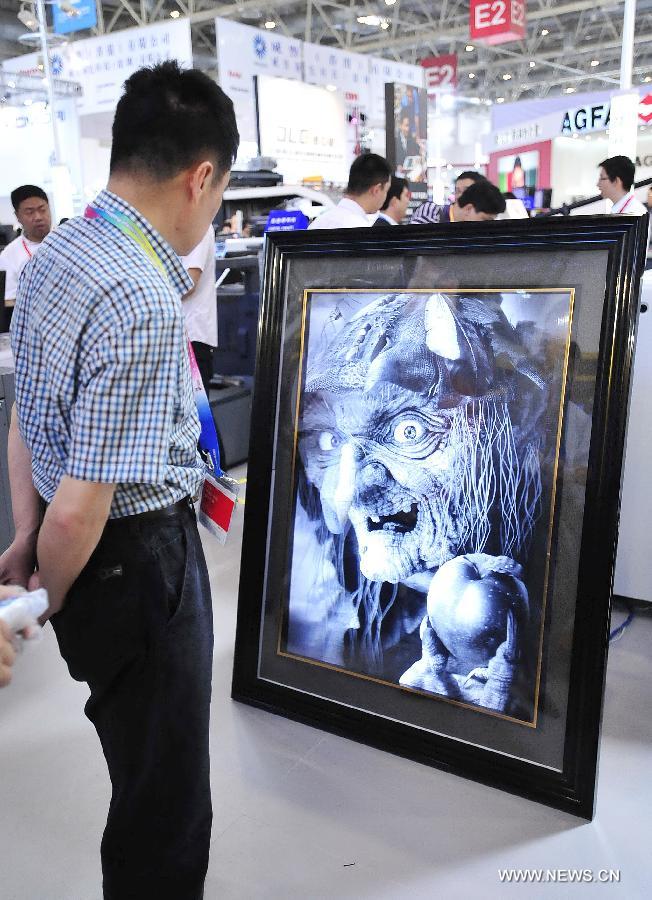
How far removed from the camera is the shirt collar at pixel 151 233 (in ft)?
3.77

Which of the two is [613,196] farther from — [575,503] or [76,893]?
[76,893]

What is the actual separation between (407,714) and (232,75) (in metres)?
A: 10.3

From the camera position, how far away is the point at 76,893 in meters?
1.60

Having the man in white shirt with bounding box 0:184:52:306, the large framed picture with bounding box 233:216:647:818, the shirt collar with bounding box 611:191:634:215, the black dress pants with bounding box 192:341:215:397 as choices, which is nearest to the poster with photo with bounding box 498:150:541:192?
the shirt collar with bounding box 611:191:634:215

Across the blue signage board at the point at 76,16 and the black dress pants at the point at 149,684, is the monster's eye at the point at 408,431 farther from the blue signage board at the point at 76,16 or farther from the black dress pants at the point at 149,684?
the blue signage board at the point at 76,16

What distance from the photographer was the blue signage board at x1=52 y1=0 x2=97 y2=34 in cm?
1005

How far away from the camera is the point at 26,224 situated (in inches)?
185

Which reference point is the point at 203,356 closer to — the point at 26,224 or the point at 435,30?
the point at 26,224

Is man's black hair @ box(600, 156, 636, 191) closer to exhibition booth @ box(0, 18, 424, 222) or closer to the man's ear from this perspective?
exhibition booth @ box(0, 18, 424, 222)

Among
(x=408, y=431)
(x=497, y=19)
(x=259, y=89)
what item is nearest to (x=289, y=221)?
(x=408, y=431)

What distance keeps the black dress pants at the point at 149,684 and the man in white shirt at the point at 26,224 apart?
381 centimetres

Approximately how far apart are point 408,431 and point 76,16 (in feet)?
34.7

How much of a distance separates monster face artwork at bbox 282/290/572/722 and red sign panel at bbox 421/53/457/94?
1542 cm

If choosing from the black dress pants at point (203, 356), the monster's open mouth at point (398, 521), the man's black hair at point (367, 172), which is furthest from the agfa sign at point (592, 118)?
the monster's open mouth at point (398, 521)
